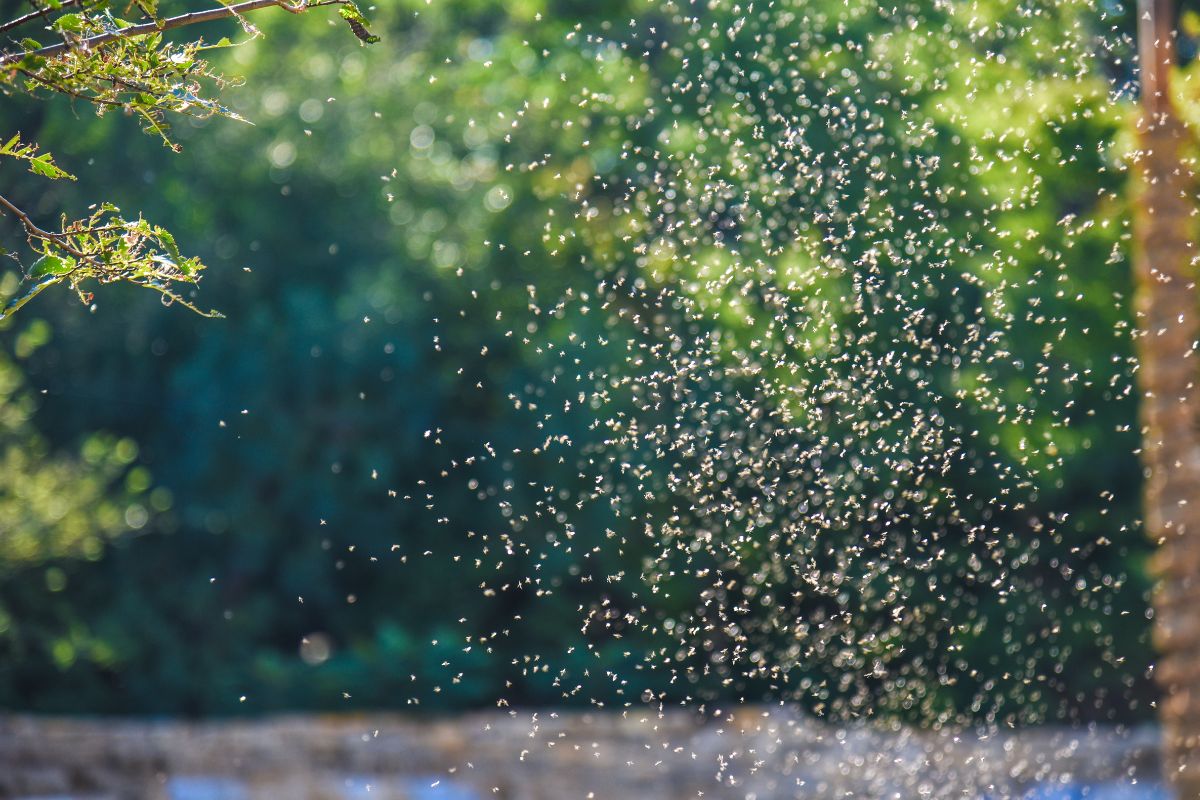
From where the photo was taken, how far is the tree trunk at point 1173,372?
23.0 ft

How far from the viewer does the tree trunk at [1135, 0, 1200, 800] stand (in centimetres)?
701

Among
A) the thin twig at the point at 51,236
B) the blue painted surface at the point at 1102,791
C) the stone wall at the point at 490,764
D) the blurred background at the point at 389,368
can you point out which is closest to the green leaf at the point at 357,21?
the thin twig at the point at 51,236

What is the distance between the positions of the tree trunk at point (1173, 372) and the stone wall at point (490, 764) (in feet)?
5.55

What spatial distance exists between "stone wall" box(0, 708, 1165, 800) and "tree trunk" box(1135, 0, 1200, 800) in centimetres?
169

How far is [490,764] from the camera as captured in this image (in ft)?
28.4

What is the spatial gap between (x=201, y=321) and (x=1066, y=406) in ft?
26.0

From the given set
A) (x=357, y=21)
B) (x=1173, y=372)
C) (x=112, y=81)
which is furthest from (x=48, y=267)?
(x=1173, y=372)

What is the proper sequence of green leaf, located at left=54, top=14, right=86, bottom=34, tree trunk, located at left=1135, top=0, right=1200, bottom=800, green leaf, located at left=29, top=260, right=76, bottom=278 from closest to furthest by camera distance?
green leaf, located at left=54, top=14, right=86, bottom=34 < green leaf, located at left=29, top=260, right=76, bottom=278 < tree trunk, located at left=1135, top=0, right=1200, bottom=800

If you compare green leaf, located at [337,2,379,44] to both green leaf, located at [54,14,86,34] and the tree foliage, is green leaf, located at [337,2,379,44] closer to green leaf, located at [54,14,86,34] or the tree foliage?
the tree foliage

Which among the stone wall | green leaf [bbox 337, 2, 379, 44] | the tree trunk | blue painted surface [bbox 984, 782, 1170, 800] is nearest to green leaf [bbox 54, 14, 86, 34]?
green leaf [bbox 337, 2, 379, 44]

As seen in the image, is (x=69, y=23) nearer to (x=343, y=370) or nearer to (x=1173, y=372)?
(x=1173, y=372)

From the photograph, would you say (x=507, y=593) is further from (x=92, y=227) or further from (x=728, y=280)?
(x=92, y=227)

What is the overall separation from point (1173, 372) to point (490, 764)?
4.72m

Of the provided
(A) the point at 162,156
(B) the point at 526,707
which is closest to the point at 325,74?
(A) the point at 162,156
